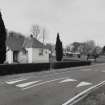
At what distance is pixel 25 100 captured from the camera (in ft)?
27.0

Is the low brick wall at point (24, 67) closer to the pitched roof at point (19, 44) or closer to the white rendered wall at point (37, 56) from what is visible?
the white rendered wall at point (37, 56)

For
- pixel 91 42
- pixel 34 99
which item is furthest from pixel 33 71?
pixel 91 42

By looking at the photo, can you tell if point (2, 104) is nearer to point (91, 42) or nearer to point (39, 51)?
point (39, 51)

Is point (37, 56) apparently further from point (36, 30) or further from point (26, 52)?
point (36, 30)

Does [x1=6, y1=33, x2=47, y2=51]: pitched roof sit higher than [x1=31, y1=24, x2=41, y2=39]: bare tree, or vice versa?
[x1=31, y1=24, x2=41, y2=39]: bare tree

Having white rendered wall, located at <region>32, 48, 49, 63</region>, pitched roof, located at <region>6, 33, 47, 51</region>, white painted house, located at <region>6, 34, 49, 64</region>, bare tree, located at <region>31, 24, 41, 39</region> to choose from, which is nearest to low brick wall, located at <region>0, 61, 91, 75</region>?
white rendered wall, located at <region>32, 48, 49, 63</region>

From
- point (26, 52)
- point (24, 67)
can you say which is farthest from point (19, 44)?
point (24, 67)

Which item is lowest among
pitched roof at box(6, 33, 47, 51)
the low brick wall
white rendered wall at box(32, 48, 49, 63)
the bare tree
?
the low brick wall

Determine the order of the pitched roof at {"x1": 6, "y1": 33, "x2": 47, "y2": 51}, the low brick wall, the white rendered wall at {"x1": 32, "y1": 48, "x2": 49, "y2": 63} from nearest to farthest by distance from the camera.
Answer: the low brick wall → the pitched roof at {"x1": 6, "y1": 33, "x2": 47, "y2": 51} → the white rendered wall at {"x1": 32, "y1": 48, "x2": 49, "y2": 63}

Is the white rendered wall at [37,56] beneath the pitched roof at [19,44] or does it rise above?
beneath

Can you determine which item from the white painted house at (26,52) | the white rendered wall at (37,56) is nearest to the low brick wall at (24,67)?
the white rendered wall at (37,56)

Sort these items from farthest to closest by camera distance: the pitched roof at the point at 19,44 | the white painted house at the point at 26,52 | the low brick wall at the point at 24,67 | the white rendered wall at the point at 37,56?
the white rendered wall at the point at 37,56 → the pitched roof at the point at 19,44 → the white painted house at the point at 26,52 → the low brick wall at the point at 24,67

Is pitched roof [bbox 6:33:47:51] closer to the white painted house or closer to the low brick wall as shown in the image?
the white painted house

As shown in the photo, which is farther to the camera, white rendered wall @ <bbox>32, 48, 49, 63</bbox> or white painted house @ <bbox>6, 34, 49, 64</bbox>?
white rendered wall @ <bbox>32, 48, 49, 63</bbox>
